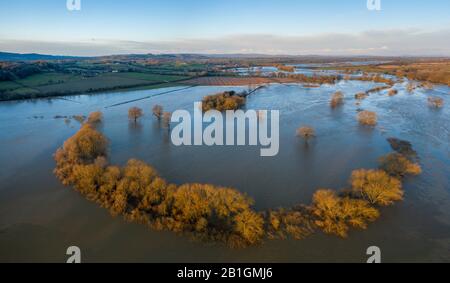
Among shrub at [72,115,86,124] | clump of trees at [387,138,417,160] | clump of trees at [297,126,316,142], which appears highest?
shrub at [72,115,86,124]

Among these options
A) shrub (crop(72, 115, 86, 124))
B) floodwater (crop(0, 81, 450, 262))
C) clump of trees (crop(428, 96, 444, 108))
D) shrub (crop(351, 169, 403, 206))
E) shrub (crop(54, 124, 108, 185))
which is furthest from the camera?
clump of trees (crop(428, 96, 444, 108))

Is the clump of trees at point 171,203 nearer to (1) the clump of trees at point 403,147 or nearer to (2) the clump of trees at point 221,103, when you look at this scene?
(1) the clump of trees at point 403,147

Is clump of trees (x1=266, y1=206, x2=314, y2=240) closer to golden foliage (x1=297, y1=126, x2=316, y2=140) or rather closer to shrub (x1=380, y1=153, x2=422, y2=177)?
shrub (x1=380, y1=153, x2=422, y2=177)

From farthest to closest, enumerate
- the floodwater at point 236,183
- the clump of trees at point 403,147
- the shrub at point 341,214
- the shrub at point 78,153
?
the clump of trees at point 403,147 < the shrub at point 78,153 < the shrub at point 341,214 < the floodwater at point 236,183

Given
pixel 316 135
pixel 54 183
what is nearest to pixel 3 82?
pixel 54 183

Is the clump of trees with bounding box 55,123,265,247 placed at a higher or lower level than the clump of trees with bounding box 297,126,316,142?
lower

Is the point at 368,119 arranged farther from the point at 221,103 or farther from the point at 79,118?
the point at 79,118

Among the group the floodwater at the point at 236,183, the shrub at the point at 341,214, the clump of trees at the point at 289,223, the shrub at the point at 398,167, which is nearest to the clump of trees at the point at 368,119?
the floodwater at the point at 236,183

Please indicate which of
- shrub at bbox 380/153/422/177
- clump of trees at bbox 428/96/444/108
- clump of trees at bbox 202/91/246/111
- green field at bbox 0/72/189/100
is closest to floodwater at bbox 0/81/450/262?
shrub at bbox 380/153/422/177
